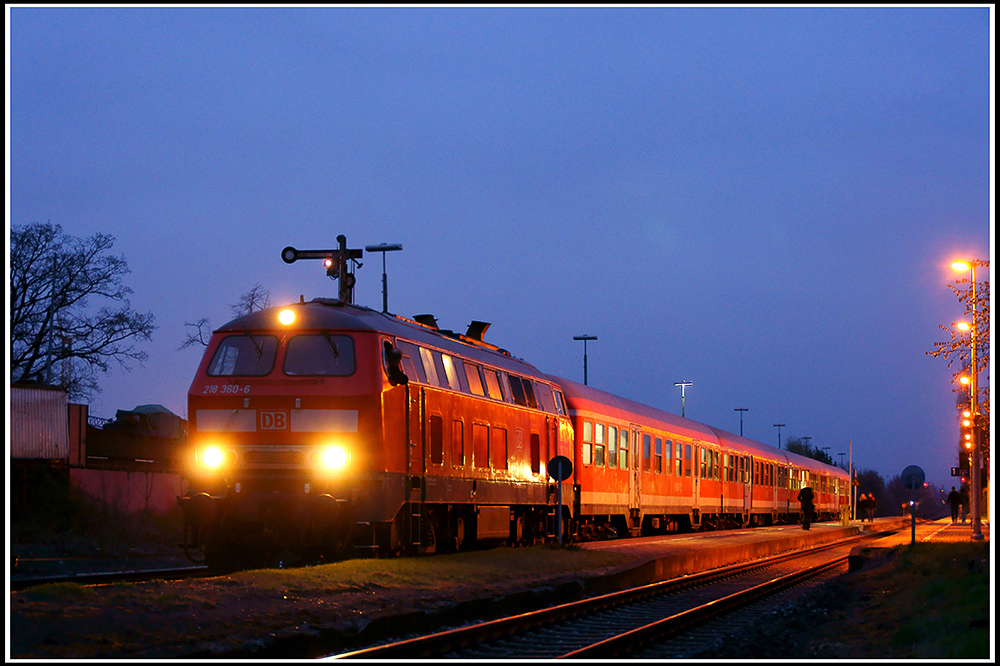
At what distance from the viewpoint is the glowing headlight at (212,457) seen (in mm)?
14172

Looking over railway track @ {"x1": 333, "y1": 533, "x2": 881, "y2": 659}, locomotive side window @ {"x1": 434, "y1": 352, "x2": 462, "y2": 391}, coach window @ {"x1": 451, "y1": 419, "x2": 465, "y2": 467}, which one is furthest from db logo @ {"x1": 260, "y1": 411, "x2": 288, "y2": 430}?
railway track @ {"x1": 333, "y1": 533, "x2": 881, "y2": 659}

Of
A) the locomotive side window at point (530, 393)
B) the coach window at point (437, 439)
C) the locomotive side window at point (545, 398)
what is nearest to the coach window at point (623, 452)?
the locomotive side window at point (545, 398)

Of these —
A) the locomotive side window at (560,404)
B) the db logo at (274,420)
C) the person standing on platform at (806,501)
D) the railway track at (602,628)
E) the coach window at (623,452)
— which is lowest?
the person standing on platform at (806,501)

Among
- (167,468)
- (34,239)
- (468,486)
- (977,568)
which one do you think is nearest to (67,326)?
(34,239)

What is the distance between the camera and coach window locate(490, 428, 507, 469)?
19.0 metres

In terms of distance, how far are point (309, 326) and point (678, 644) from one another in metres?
6.45

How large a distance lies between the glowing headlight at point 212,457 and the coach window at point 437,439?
333 centimetres

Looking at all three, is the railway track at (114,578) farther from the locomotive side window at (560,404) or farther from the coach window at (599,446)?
the coach window at (599,446)

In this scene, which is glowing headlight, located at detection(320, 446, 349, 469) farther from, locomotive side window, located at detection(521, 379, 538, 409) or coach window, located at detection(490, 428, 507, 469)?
locomotive side window, located at detection(521, 379, 538, 409)

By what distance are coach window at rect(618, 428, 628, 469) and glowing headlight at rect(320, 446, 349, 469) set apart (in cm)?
1436

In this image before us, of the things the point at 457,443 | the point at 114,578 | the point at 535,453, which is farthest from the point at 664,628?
the point at 535,453

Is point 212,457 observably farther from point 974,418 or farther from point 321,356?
point 974,418

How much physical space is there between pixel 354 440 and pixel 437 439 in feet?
8.28

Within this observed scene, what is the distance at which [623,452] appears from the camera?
28.0m
